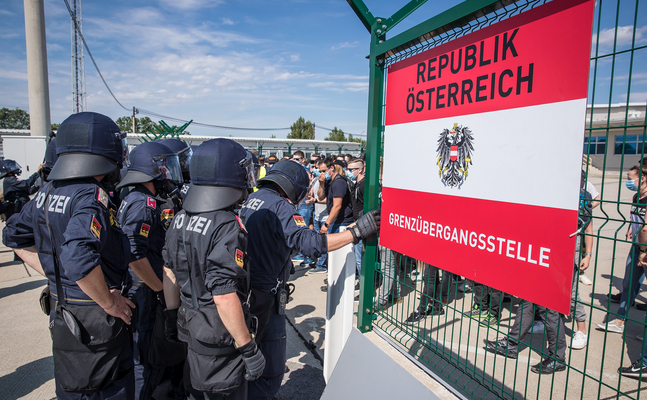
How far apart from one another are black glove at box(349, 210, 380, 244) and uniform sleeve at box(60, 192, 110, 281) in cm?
156

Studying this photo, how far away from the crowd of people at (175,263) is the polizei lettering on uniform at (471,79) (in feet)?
2.82

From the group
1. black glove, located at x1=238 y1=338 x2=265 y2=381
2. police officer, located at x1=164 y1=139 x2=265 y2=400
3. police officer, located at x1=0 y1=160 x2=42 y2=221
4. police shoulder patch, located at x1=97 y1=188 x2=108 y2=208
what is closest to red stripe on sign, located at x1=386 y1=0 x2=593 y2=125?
police officer, located at x1=164 y1=139 x2=265 y2=400

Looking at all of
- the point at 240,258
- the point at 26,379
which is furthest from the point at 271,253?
the point at 26,379

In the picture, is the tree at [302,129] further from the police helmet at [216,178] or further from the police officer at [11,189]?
the police helmet at [216,178]

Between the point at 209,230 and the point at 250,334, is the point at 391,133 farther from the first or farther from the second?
the point at 250,334

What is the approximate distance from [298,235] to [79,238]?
1.28 metres

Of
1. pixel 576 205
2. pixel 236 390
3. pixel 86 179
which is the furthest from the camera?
pixel 86 179

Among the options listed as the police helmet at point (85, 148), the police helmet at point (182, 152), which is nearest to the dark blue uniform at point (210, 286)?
the police helmet at point (85, 148)

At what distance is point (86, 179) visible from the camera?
230cm

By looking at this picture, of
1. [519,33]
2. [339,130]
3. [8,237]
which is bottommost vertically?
[8,237]

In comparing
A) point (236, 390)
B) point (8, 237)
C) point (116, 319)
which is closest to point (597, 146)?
point (236, 390)

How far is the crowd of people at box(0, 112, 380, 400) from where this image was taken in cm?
202

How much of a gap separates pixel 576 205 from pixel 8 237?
3.38 m

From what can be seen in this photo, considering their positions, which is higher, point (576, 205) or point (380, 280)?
point (576, 205)
